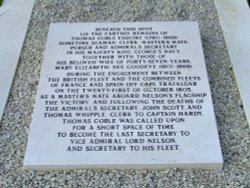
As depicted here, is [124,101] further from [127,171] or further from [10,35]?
[10,35]

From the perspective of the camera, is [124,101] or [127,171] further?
[124,101]

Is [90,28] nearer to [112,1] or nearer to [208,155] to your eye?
[112,1]

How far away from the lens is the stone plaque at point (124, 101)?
127 inches

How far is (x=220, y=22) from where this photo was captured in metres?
4.57

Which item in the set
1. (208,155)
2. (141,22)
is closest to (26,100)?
(141,22)

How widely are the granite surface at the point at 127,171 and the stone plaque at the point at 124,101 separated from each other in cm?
8

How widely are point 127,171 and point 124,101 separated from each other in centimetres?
58

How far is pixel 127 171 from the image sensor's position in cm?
322

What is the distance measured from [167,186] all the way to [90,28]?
1.71 meters

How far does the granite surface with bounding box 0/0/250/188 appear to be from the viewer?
10.4 feet

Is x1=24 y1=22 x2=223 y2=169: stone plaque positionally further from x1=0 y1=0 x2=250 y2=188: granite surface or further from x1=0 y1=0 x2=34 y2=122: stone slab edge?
x1=0 y1=0 x2=34 y2=122: stone slab edge

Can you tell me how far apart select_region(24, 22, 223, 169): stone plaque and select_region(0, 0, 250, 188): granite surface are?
0.26 ft

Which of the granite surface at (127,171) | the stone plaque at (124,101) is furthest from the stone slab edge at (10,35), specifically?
the stone plaque at (124,101)

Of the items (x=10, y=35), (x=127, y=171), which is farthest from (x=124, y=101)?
(x=10, y=35)
